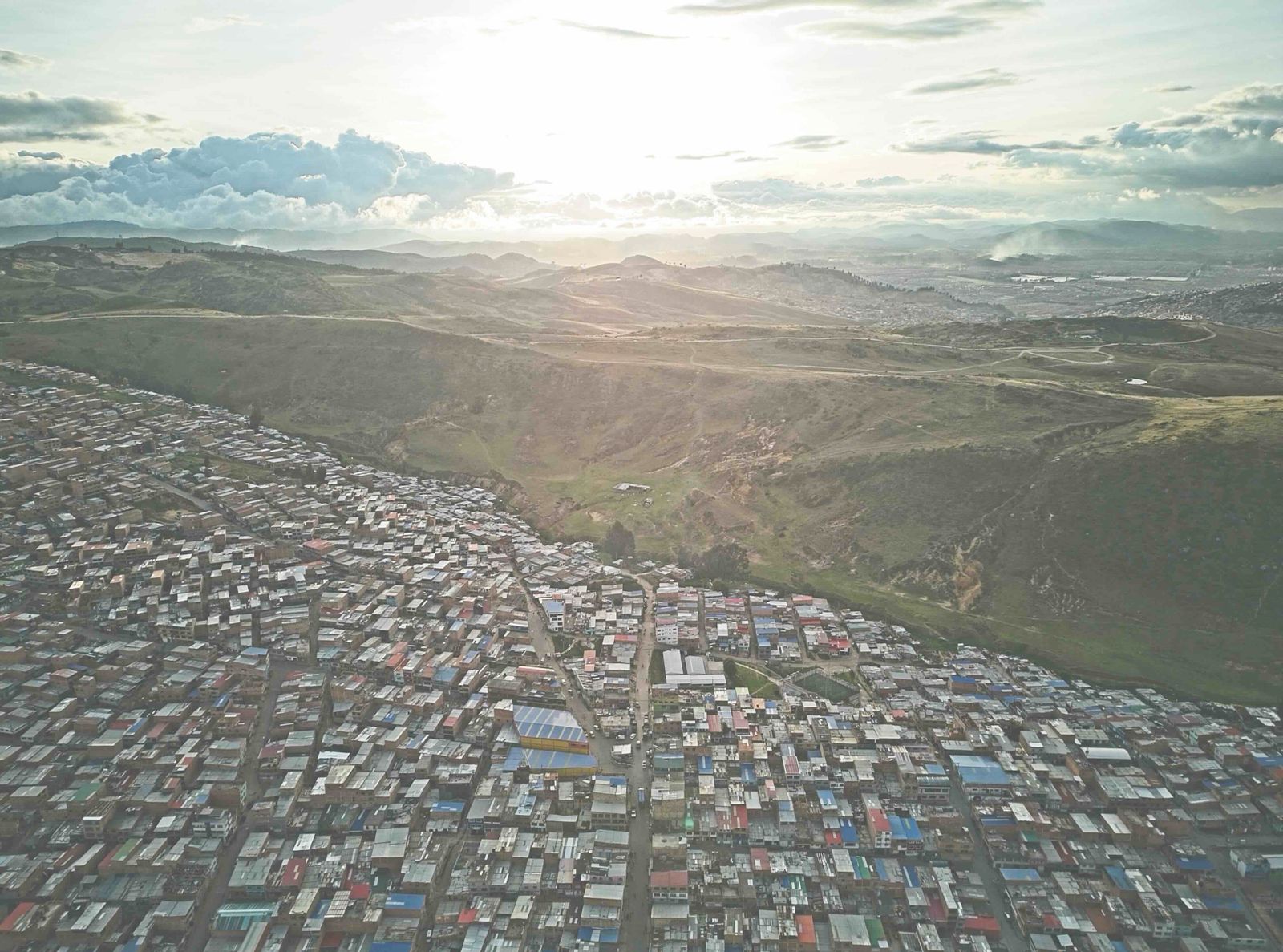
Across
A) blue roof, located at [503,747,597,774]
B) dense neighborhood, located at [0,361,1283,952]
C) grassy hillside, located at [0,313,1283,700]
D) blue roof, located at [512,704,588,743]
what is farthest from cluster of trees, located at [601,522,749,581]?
blue roof, located at [503,747,597,774]

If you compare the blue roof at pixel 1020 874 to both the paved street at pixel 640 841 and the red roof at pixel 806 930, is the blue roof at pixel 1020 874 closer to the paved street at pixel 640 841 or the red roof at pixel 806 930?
the red roof at pixel 806 930

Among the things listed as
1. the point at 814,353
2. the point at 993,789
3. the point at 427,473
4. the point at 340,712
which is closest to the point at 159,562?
the point at 340,712

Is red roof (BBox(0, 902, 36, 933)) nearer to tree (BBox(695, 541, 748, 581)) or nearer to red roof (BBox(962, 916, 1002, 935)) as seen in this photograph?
red roof (BBox(962, 916, 1002, 935))

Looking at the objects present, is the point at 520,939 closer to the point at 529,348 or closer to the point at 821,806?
the point at 821,806

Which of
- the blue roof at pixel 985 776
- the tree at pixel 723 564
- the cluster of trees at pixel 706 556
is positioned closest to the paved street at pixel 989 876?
the blue roof at pixel 985 776

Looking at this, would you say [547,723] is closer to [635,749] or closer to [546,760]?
[546,760]

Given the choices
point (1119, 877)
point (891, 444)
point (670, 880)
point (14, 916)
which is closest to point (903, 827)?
point (1119, 877)
